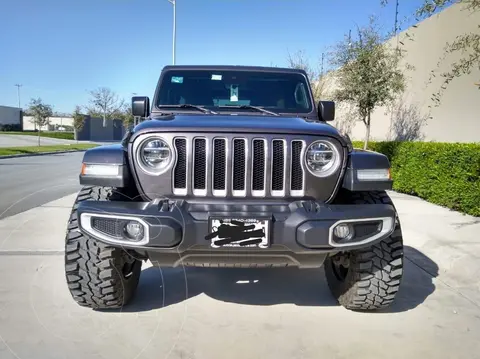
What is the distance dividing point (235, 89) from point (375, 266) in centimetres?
212

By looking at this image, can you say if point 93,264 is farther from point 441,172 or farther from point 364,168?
point 441,172

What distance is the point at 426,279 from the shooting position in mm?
4172

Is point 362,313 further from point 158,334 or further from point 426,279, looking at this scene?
point 158,334

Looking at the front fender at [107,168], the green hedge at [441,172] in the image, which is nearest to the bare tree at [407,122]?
the green hedge at [441,172]

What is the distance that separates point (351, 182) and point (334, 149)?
0.84ft

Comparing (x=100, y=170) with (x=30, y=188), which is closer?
(x=100, y=170)

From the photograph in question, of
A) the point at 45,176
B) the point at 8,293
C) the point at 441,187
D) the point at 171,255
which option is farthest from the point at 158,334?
the point at 45,176

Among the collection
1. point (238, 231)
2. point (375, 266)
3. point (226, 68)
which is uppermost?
point (226, 68)

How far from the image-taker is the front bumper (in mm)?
2494

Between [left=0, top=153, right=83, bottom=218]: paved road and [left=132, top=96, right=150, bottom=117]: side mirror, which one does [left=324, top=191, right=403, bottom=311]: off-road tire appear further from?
[left=0, top=153, right=83, bottom=218]: paved road

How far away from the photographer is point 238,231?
2.52 m

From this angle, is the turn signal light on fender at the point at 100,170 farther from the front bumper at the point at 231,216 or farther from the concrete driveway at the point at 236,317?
the concrete driveway at the point at 236,317

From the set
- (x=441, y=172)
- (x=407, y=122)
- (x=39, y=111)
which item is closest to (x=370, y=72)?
(x=407, y=122)

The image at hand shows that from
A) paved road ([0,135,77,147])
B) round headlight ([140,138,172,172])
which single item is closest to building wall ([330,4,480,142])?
round headlight ([140,138,172,172])
